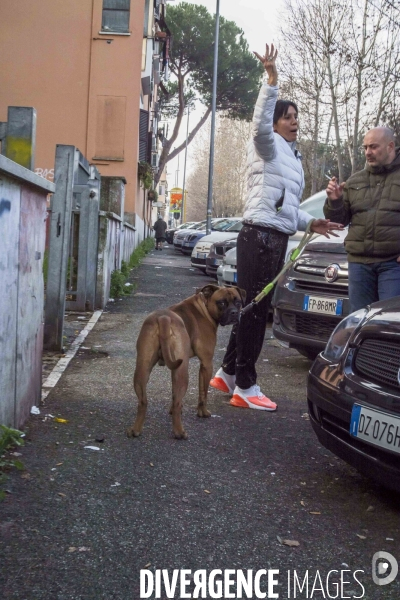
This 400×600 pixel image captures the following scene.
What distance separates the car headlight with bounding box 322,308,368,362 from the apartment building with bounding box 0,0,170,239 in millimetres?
23435

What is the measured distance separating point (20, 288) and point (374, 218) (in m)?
2.48

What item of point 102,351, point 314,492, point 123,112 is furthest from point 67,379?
point 123,112

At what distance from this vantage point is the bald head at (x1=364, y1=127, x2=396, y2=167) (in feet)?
18.2

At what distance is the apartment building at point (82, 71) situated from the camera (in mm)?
27594

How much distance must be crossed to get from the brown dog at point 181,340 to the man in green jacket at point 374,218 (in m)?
0.86

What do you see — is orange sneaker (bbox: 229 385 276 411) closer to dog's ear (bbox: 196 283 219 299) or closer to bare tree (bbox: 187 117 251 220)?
dog's ear (bbox: 196 283 219 299)

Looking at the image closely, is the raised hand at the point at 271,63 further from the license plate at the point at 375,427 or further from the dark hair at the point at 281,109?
the license plate at the point at 375,427

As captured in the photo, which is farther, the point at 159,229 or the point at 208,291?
the point at 159,229

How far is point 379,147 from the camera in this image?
553 cm

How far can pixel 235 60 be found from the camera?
4591cm

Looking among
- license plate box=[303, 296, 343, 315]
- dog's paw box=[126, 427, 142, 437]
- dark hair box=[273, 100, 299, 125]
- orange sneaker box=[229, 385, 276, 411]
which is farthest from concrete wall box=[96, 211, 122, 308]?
dog's paw box=[126, 427, 142, 437]

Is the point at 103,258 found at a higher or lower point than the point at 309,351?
higher

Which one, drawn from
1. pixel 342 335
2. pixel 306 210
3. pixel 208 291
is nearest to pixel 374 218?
pixel 208 291

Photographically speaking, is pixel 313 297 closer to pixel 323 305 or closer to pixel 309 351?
pixel 323 305
